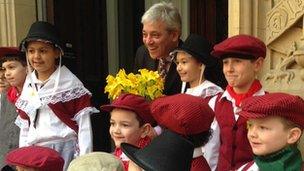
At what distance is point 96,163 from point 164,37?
6.00 feet

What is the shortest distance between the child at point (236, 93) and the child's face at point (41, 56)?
1.25 m

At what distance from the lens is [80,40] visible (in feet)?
21.1

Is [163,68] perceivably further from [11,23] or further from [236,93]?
[11,23]

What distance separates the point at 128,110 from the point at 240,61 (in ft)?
2.34

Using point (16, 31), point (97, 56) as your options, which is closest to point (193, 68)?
point (16, 31)

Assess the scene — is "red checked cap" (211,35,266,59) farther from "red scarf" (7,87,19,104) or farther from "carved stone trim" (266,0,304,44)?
"red scarf" (7,87,19,104)

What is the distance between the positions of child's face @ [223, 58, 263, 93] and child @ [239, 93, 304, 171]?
20.3 inches

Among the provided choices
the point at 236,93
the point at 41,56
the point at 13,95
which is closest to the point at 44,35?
the point at 41,56

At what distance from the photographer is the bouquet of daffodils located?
345 centimetres

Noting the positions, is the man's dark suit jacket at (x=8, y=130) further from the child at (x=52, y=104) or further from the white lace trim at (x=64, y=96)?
the white lace trim at (x=64, y=96)

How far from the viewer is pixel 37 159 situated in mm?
3172

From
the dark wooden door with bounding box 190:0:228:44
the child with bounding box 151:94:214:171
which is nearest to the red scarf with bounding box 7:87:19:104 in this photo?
the child with bounding box 151:94:214:171

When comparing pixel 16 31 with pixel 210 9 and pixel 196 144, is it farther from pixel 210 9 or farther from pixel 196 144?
pixel 196 144

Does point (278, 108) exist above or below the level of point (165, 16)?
below
